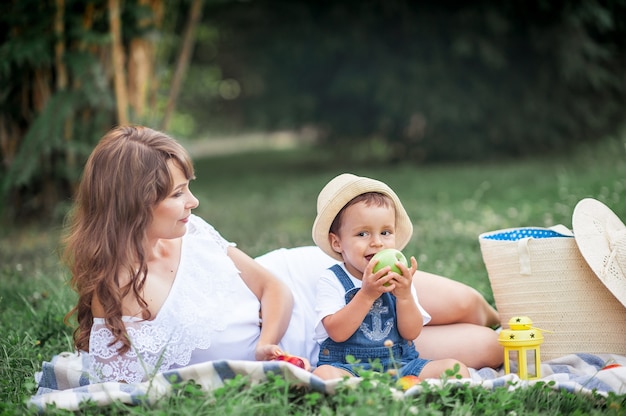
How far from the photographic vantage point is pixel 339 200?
3191mm

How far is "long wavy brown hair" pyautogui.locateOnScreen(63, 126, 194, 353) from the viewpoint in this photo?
2959 millimetres

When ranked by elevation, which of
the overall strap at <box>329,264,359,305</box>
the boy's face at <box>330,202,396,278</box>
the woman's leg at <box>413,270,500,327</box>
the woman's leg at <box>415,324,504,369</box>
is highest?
the boy's face at <box>330,202,396,278</box>

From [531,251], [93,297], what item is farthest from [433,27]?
[93,297]

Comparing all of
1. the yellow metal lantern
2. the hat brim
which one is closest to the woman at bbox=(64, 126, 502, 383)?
the yellow metal lantern

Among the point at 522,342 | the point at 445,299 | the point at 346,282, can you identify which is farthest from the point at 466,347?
the point at 346,282

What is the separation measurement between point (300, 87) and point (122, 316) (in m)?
11.0

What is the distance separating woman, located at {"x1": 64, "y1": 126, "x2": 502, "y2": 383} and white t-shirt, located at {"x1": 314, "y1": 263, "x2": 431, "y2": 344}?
191mm

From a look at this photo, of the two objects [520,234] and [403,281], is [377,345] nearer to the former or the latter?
[403,281]

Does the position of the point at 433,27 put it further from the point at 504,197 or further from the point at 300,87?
the point at 504,197

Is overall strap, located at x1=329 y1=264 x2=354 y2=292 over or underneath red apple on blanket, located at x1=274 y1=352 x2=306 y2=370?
over

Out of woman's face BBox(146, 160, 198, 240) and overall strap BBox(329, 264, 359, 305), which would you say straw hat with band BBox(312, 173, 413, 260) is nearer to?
overall strap BBox(329, 264, 359, 305)

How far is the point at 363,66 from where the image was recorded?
12992 mm

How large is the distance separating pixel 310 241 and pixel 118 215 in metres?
3.30

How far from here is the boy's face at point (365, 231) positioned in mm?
3121
